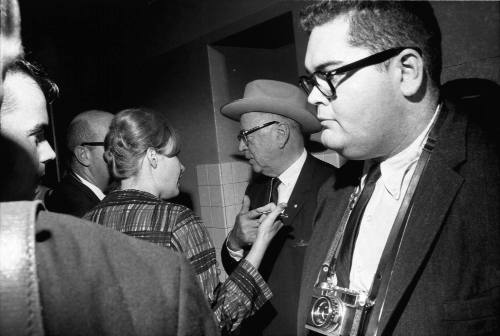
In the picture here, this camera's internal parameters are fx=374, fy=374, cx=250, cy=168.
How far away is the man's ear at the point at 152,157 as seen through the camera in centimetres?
200

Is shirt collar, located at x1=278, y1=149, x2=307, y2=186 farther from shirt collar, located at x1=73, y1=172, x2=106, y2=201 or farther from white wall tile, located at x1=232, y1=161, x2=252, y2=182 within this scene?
shirt collar, located at x1=73, y1=172, x2=106, y2=201

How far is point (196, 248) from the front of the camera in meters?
1.80

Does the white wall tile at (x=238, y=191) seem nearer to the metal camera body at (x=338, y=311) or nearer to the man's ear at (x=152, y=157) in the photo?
the man's ear at (x=152, y=157)

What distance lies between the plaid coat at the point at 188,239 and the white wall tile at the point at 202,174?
7.76ft

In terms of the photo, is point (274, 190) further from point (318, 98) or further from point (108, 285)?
point (108, 285)

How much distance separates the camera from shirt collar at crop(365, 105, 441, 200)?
124 cm

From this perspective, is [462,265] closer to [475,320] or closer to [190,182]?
[475,320]

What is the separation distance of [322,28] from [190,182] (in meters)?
3.48

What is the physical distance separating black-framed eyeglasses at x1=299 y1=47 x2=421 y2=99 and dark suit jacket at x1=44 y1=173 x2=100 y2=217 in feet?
7.84

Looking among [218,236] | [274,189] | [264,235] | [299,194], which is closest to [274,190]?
[274,189]

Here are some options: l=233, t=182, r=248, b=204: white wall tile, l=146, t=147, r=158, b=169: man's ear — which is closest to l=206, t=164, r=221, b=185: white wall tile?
l=233, t=182, r=248, b=204: white wall tile

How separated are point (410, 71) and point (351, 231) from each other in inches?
→ 23.0

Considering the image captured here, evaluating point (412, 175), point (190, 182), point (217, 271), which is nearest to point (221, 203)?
point (190, 182)

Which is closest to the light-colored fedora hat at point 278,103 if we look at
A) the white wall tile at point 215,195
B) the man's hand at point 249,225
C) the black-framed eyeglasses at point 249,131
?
Result: the black-framed eyeglasses at point 249,131
